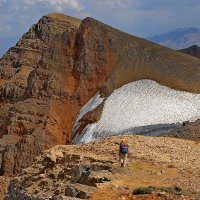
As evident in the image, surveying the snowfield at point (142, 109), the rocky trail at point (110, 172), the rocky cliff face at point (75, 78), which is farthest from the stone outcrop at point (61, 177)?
the rocky cliff face at point (75, 78)

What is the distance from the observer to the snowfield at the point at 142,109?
43.2 meters

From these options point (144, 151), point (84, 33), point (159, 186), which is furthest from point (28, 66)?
point (159, 186)

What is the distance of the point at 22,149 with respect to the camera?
148ft

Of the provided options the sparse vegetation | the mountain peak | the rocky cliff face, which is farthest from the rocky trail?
the mountain peak

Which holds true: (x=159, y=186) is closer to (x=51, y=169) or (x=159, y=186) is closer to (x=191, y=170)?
(x=191, y=170)

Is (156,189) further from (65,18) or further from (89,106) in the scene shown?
(65,18)

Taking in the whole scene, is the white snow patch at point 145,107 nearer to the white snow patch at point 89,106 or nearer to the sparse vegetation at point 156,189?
the white snow patch at point 89,106

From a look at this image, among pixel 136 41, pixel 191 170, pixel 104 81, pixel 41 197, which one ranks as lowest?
pixel 41 197

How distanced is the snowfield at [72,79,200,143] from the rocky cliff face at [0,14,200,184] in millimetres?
1060

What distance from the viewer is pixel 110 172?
18375 millimetres

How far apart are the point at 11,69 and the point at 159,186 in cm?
5549

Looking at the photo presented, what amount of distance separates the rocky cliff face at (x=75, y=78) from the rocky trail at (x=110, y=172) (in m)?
23.2

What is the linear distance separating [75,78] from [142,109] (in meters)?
10.1

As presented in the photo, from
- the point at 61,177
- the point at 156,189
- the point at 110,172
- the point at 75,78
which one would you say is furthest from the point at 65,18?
the point at 156,189
